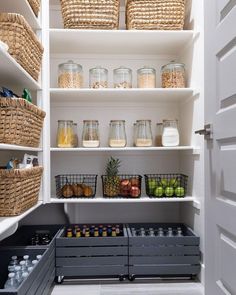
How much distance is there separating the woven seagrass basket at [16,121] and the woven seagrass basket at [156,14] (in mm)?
916

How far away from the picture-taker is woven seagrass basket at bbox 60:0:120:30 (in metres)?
1.81

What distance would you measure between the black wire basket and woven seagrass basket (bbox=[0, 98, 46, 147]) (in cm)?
57

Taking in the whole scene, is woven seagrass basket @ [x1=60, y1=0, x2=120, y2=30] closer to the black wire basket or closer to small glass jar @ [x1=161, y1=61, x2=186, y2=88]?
small glass jar @ [x1=161, y1=61, x2=186, y2=88]

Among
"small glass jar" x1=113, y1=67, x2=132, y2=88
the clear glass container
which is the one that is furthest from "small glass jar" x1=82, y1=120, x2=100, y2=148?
"small glass jar" x1=113, y1=67, x2=132, y2=88

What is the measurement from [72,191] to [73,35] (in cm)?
100

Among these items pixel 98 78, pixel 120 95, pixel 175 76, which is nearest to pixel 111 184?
pixel 120 95

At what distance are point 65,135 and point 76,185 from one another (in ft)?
1.11

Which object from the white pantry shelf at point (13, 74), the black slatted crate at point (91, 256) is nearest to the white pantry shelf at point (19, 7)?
the white pantry shelf at point (13, 74)

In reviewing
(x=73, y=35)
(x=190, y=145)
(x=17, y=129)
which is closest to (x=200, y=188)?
(x=190, y=145)

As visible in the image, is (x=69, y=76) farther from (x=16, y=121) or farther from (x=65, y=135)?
(x=16, y=121)

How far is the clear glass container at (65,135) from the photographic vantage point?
194 centimetres

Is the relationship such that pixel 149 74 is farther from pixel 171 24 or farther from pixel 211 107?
pixel 211 107

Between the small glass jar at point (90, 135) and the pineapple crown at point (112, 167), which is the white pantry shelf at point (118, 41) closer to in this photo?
the small glass jar at point (90, 135)

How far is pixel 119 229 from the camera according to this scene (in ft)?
6.45
